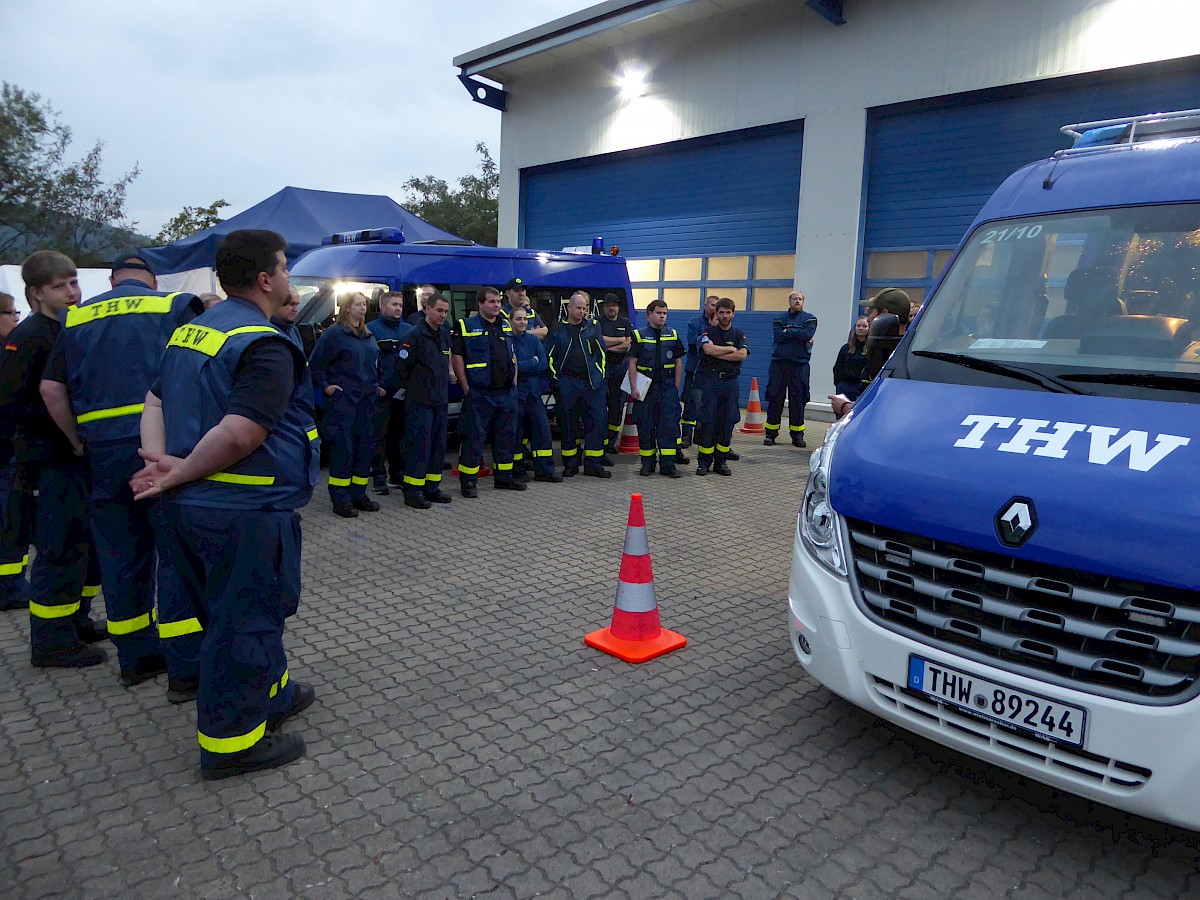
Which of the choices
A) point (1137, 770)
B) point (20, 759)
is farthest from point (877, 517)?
point (20, 759)

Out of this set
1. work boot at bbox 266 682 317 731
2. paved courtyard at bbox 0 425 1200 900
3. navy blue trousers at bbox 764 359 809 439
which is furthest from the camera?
navy blue trousers at bbox 764 359 809 439

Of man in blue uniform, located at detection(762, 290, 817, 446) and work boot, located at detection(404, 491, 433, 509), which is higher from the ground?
man in blue uniform, located at detection(762, 290, 817, 446)

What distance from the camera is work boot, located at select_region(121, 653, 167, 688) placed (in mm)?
3680

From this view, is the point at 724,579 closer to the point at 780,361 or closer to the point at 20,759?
the point at 20,759

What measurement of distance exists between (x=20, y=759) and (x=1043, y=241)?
15.8ft

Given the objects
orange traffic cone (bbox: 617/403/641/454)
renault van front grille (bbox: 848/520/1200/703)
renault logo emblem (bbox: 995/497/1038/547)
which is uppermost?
renault logo emblem (bbox: 995/497/1038/547)

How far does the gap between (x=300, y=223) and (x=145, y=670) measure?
12.1 meters

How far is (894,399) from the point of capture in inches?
121

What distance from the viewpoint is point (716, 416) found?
28.3 ft

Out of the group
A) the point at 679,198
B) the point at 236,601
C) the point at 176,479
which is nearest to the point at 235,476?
the point at 176,479

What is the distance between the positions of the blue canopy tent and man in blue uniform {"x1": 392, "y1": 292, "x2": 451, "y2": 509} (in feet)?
21.1

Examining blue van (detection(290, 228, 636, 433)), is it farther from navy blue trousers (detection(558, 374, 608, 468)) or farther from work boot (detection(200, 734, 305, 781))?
work boot (detection(200, 734, 305, 781))

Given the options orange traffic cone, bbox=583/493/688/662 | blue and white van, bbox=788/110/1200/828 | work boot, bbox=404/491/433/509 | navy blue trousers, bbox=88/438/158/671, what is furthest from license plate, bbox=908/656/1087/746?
work boot, bbox=404/491/433/509

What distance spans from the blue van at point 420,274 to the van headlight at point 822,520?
18.2 ft
